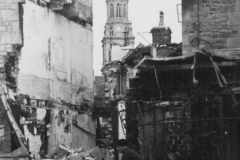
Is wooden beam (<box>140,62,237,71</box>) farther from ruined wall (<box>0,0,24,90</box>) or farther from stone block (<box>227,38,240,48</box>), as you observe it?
ruined wall (<box>0,0,24,90</box>)

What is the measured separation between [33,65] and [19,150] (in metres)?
4.68

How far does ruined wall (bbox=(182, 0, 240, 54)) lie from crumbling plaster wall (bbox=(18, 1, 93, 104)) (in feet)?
30.2

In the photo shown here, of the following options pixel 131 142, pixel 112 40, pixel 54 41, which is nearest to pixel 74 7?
pixel 54 41

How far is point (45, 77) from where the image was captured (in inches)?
973

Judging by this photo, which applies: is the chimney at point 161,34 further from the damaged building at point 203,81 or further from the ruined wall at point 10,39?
the damaged building at point 203,81

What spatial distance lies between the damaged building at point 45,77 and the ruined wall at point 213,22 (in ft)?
24.9

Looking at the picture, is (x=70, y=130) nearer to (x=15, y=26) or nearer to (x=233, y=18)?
(x=15, y=26)

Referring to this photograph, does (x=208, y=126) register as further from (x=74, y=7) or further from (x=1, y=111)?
(x=74, y=7)

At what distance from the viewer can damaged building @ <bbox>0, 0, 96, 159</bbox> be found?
70.9 feet

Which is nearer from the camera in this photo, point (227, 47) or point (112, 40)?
point (227, 47)

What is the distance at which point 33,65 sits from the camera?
23.7 meters

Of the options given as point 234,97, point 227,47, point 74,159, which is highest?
point 227,47

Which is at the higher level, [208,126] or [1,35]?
[1,35]

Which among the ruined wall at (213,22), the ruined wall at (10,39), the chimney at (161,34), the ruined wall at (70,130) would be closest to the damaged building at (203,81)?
the ruined wall at (213,22)
